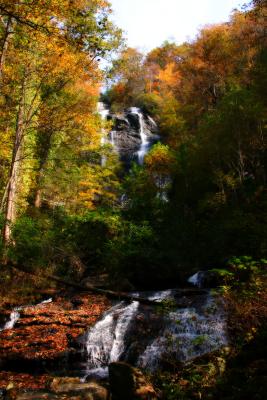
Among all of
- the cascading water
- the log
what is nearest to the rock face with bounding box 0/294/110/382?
the log

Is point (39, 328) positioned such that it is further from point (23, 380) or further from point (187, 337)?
point (187, 337)

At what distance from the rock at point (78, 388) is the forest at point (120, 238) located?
1.0 inches

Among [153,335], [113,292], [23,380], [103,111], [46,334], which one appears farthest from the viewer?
[103,111]

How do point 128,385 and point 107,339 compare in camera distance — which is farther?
point 107,339

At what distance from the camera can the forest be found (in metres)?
6.11

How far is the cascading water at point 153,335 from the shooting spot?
26.9 feet

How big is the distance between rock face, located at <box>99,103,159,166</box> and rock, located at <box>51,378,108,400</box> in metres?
26.2

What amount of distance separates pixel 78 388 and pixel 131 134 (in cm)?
3217

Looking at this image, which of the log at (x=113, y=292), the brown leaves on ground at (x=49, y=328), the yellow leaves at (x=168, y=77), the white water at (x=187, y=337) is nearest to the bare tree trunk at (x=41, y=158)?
the log at (x=113, y=292)

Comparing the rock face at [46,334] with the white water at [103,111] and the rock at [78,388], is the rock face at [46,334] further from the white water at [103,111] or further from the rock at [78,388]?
the white water at [103,111]

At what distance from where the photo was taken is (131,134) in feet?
120

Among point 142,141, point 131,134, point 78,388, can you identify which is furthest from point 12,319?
point 131,134

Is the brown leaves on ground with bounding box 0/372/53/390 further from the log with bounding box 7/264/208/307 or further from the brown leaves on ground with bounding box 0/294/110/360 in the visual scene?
the log with bounding box 7/264/208/307

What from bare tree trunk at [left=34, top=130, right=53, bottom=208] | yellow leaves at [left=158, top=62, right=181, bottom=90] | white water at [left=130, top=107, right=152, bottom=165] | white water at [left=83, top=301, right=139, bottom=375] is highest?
yellow leaves at [left=158, top=62, right=181, bottom=90]
